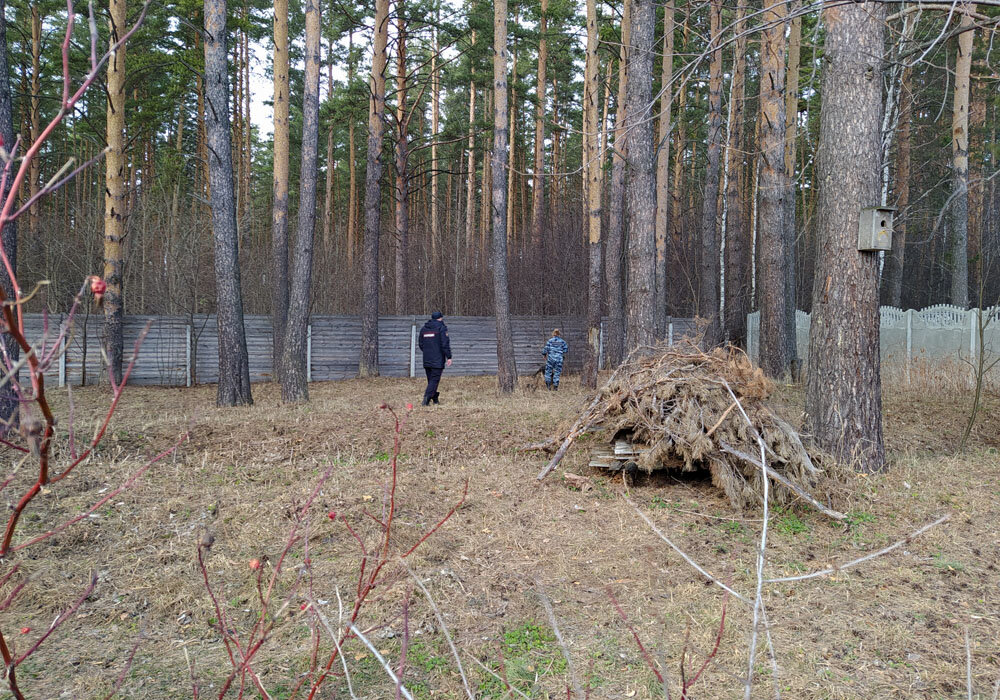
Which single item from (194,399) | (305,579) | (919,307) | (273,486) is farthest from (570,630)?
(919,307)

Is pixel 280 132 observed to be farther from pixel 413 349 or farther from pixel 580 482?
pixel 580 482

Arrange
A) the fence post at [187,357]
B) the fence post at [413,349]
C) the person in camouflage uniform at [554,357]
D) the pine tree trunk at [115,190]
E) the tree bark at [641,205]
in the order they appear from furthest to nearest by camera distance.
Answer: the fence post at [413,349] < the fence post at [187,357] < the person in camouflage uniform at [554,357] < the pine tree trunk at [115,190] < the tree bark at [641,205]

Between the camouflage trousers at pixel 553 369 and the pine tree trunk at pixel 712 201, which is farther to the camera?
the pine tree trunk at pixel 712 201

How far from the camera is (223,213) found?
11.5 m

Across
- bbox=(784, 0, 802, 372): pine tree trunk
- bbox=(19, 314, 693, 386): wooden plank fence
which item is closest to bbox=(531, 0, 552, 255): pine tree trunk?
bbox=(19, 314, 693, 386): wooden plank fence

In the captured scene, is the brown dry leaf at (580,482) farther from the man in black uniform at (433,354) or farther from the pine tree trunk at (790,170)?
the pine tree trunk at (790,170)

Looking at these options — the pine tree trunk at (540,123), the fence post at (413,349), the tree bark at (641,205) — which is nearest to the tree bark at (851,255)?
the tree bark at (641,205)

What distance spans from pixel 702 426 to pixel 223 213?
29.0 ft

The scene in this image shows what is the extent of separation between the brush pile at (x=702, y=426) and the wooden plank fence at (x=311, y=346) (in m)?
10.2

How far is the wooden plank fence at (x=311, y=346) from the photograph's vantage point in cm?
1508

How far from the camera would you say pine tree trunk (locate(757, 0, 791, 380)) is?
12.8 metres

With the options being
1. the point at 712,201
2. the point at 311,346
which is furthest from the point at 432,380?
the point at 712,201

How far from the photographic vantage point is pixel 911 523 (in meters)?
5.79

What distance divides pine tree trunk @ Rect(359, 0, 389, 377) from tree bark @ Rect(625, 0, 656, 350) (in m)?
8.44
